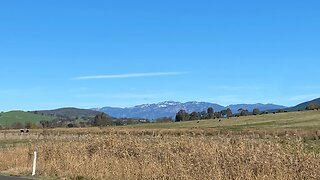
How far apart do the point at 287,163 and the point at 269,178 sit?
75 cm

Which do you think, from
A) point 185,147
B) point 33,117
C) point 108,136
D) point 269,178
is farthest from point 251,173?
point 33,117

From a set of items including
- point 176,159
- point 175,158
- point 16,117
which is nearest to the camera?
point 176,159

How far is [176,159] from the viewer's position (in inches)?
699

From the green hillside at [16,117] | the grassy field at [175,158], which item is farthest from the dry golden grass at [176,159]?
the green hillside at [16,117]

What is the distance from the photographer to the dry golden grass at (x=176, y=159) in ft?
49.8

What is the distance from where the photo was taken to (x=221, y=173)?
15945 mm

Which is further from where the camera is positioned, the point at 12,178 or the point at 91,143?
the point at 91,143

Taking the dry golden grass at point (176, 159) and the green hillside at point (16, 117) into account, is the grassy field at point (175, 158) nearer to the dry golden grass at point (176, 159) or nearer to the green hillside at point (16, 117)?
the dry golden grass at point (176, 159)

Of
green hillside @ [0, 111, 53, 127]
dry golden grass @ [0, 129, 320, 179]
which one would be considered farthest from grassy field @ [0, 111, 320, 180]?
green hillside @ [0, 111, 53, 127]

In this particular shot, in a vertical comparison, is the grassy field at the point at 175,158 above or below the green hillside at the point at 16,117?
below

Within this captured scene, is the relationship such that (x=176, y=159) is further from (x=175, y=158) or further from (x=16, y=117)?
(x=16, y=117)

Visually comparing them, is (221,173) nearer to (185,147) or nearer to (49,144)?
(185,147)

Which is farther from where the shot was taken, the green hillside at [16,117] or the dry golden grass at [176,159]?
the green hillside at [16,117]

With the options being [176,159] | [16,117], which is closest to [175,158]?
[176,159]
